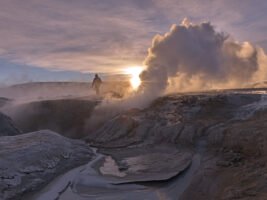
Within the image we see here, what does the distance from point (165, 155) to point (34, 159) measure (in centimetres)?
525

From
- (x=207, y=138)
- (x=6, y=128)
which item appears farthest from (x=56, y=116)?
(x=207, y=138)

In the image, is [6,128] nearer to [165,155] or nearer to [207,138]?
[165,155]

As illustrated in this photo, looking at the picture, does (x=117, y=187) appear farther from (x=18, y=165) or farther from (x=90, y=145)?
(x=90, y=145)

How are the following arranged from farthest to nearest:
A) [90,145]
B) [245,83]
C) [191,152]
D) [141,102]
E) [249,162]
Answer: [245,83]
[141,102]
[90,145]
[191,152]
[249,162]

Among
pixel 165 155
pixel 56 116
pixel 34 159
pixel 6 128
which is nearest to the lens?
pixel 34 159

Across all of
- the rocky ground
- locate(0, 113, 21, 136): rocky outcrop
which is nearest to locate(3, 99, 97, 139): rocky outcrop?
locate(0, 113, 21, 136): rocky outcrop

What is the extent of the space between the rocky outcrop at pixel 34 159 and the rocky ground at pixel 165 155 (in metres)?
0.04

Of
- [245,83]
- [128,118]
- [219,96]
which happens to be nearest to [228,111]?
[219,96]

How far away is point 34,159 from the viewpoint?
14.3 metres

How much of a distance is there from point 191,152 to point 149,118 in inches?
217

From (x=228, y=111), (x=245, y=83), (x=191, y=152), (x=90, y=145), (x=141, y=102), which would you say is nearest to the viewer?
Answer: (x=191, y=152)

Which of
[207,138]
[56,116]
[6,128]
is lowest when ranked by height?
[6,128]

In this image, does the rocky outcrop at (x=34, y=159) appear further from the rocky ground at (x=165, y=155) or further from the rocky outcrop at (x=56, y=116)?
the rocky outcrop at (x=56, y=116)

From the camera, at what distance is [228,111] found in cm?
1894
